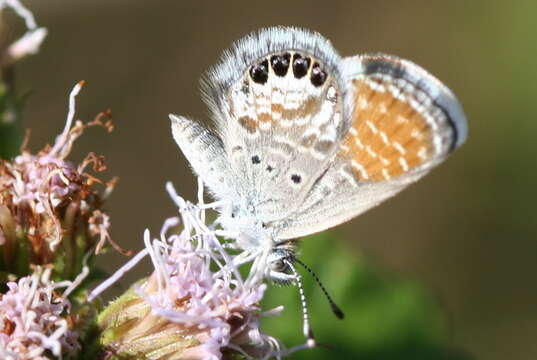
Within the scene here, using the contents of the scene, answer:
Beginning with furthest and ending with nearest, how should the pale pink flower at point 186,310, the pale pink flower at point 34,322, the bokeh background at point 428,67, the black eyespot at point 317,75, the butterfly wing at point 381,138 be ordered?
the bokeh background at point 428,67 < the black eyespot at point 317,75 < the butterfly wing at point 381,138 < the pale pink flower at point 186,310 < the pale pink flower at point 34,322

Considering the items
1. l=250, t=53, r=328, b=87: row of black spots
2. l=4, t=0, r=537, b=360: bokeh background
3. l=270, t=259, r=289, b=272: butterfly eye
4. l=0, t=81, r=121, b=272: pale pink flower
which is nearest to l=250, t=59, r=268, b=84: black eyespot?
l=250, t=53, r=328, b=87: row of black spots

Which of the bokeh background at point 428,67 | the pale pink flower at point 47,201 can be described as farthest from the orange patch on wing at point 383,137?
the bokeh background at point 428,67

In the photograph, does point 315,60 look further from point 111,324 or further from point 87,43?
Answer: point 87,43

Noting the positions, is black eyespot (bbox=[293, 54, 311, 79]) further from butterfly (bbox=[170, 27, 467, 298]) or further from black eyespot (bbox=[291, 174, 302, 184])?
black eyespot (bbox=[291, 174, 302, 184])

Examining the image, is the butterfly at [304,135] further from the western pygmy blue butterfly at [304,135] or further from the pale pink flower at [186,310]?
the pale pink flower at [186,310]

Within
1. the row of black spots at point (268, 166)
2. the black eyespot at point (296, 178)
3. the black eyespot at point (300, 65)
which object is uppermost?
the black eyespot at point (300, 65)

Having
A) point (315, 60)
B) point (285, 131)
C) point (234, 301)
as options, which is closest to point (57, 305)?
point (234, 301)

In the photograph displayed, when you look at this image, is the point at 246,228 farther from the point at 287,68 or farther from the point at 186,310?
the point at 287,68

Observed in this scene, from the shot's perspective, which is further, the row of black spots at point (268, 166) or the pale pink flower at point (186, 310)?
the row of black spots at point (268, 166)
